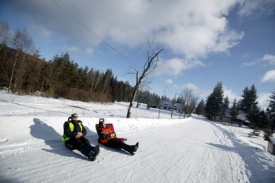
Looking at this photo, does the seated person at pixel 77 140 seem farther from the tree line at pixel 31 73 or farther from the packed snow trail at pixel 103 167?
the tree line at pixel 31 73

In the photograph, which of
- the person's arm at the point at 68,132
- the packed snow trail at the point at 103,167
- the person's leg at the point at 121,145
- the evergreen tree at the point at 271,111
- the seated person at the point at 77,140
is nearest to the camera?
the packed snow trail at the point at 103,167

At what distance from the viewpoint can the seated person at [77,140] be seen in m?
3.36

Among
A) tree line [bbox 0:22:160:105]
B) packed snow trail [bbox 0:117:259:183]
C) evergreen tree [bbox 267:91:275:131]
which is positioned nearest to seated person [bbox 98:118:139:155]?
packed snow trail [bbox 0:117:259:183]

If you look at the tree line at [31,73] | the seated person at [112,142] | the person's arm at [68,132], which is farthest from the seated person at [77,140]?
the tree line at [31,73]

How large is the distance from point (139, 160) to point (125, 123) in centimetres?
487

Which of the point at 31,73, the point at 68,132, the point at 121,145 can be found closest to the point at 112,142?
the point at 121,145

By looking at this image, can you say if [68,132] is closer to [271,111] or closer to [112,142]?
[112,142]

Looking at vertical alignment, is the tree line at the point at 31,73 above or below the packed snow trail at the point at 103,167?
above

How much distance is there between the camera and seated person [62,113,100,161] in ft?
11.0

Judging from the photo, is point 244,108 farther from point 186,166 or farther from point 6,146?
point 6,146

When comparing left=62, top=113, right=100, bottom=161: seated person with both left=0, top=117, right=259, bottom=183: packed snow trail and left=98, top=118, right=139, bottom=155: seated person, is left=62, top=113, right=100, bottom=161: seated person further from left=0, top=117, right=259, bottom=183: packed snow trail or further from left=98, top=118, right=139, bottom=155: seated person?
left=98, top=118, right=139, bottom=155: seated person

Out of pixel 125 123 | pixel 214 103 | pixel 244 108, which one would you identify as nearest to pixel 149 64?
pixel 125 123

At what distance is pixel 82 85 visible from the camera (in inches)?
1462

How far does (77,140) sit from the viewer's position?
12.1 feet
